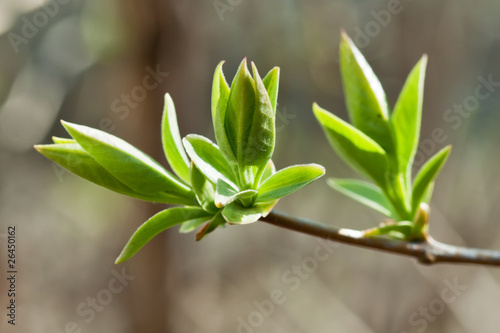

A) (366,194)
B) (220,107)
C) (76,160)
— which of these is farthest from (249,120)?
(366,194)

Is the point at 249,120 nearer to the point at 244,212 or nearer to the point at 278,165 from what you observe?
the point at 244,212

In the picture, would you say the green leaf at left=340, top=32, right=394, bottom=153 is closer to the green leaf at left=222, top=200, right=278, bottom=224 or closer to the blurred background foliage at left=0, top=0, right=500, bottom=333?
the green leaf at left=222, top=200, right=278, bottom=224

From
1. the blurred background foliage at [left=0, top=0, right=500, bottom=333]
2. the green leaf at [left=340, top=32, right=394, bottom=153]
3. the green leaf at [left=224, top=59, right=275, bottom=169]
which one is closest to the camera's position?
the green leaf at [left=224, top=59, right=275, bottom=169]

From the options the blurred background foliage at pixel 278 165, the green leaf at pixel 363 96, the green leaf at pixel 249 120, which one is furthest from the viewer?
the blurred background foliage at pixel 278 165

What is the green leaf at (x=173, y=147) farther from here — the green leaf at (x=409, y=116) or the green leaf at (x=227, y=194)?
the green leaf at (x=409, y=116)

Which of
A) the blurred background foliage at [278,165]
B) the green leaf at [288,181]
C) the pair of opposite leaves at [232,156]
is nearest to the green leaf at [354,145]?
the pair of opposite leaves at [232,156]

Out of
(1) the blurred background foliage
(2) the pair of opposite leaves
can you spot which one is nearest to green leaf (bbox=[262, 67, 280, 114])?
(2) the pair of opposite leaves

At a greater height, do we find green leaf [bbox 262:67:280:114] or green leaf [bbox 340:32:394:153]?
green leaf [bbox 262:67:280:114]
